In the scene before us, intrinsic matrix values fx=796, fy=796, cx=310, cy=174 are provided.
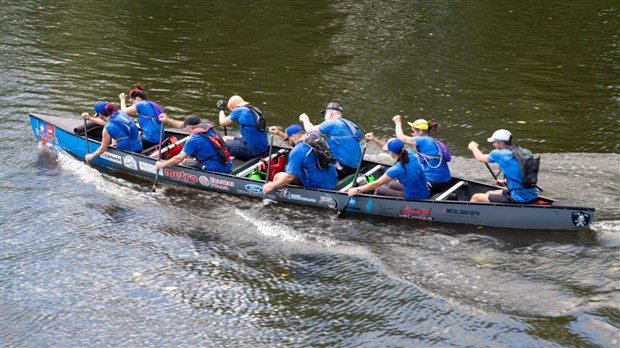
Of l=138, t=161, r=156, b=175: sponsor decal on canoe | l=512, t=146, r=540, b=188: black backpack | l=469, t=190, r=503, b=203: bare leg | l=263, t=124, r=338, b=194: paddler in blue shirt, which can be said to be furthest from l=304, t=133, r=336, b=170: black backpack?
l=138, t=161, r=156, b=175: sponsor decal on canoe

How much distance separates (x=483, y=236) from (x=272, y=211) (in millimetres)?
4190

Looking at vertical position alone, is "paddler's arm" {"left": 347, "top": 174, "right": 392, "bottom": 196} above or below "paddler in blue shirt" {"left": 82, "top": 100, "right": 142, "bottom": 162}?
below

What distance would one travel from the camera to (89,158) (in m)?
17.8

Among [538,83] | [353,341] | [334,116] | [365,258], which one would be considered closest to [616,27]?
[538,83]

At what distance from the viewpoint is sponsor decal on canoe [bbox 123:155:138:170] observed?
17562 mm

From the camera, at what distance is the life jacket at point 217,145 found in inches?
640

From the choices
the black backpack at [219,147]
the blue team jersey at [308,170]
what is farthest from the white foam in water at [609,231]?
the black backpack at [219,147]

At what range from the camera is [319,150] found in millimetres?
15188

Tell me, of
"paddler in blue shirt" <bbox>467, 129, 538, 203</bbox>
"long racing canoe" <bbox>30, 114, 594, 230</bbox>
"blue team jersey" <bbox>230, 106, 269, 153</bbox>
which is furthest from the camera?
"blue team jersey" <bbox>230, 106, 269, 153</bbox>

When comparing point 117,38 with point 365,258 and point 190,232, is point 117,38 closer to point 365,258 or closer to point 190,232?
point 190,232

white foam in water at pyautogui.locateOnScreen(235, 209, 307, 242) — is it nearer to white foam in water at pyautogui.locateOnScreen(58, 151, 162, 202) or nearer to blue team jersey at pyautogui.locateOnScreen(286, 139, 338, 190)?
blue team jersey at pyautogui.locateOnScreen(286, 139, 338, 190)

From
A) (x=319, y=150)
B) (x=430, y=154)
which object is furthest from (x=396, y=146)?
(x=319, y=150)

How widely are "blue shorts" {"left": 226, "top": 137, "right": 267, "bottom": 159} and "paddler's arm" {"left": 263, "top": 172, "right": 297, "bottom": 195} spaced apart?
66.8 inches

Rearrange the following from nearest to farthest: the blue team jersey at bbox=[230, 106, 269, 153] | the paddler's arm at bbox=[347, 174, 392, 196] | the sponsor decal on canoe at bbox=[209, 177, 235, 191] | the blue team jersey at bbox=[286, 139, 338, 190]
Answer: the paddler's arm at bbox=[347, 174, 392, 196]
the blue team jersey at bbox=[286, 139, 338, 190]
the sponsor decal on canoe at bbox=[209, 177, 235, 191]
the blue team jersey at bbox=[230, 106, 269, 153]
